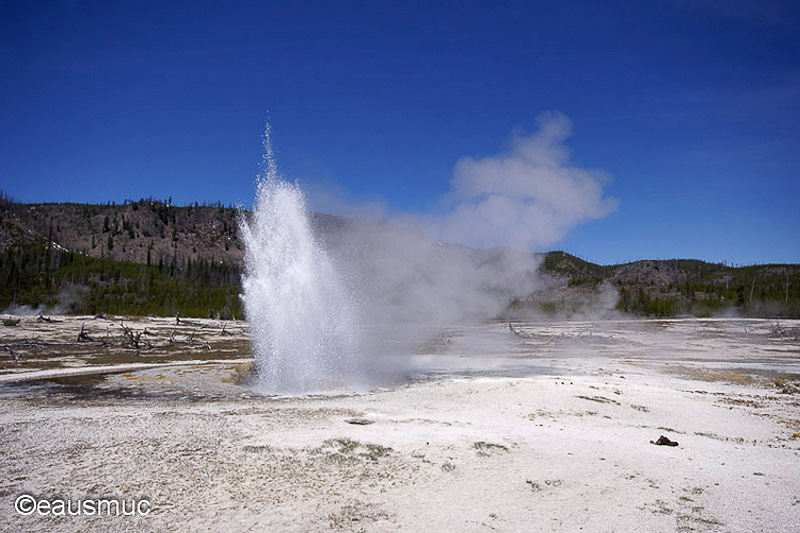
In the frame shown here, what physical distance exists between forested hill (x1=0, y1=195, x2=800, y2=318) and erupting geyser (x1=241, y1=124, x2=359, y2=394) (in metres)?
3.18

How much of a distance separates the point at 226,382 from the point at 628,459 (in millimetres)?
14198

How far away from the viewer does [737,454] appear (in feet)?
28.2

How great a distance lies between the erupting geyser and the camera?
17.3 meters

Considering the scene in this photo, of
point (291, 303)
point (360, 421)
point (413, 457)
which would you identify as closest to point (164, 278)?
point (291, 303)

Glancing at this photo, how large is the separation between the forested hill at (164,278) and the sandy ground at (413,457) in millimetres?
11780

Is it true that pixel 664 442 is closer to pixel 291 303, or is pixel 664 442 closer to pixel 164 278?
pixel 291 303

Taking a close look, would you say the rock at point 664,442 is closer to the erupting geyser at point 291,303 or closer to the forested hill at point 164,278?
the erupting geyser at point 291,303

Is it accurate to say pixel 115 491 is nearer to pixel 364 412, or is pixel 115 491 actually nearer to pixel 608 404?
pixel 364 412

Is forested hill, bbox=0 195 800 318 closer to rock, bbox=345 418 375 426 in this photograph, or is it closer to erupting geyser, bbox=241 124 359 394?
erupting geyser, bbox=241 124 359 394

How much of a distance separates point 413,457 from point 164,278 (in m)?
110

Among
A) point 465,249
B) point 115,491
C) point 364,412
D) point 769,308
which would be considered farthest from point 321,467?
point 769,308

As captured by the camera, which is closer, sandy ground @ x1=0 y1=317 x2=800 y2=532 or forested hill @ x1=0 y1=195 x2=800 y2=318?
sandy ground @ x1=0 y1=317 x2=800 y2=532

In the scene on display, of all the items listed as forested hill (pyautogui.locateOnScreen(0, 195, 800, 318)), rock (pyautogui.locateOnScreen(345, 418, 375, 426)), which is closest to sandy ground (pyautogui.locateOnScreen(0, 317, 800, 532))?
rock (pyautogui.locateOnScreen(345, 418, 375, 426))

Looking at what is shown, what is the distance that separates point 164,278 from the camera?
10494 cm
